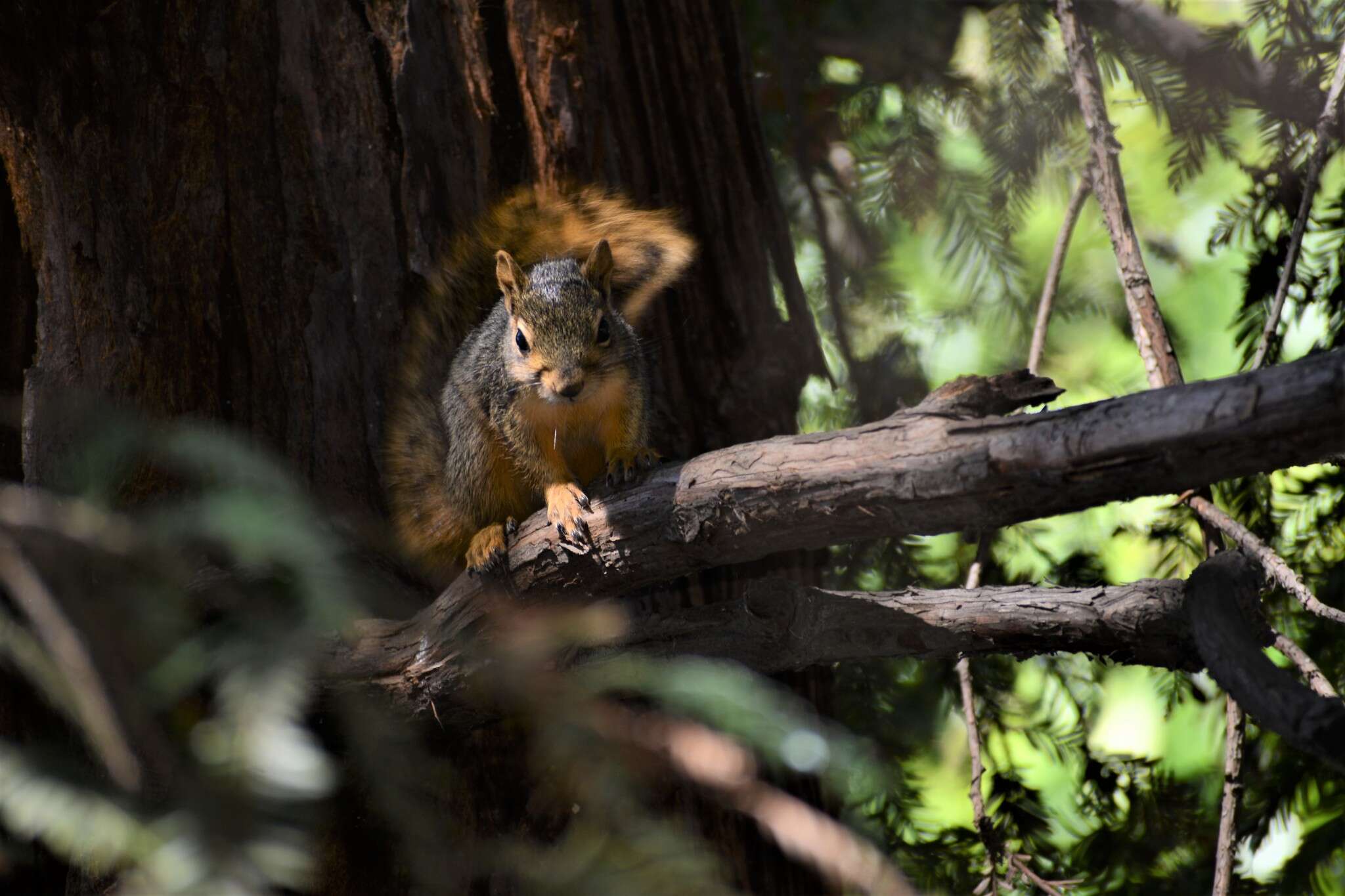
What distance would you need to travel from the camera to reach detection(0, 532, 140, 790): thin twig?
0.58 meters

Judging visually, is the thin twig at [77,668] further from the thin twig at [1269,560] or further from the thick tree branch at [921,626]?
the thin twig at [1269,560]

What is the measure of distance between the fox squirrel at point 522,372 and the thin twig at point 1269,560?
712 millimetres

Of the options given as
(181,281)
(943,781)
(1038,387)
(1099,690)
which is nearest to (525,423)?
(181,281)

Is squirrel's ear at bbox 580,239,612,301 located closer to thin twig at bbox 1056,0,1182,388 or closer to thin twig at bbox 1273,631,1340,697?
thin twig at bbox 1056,0,1182,388

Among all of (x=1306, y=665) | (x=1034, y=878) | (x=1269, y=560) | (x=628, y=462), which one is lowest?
(x=1034, y=878)

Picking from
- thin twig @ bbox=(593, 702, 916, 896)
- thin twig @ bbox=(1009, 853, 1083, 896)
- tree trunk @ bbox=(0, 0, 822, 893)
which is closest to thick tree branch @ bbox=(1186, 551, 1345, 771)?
thin twig @ bbox=(593, 702, 916, 896)

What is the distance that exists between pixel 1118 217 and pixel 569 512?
719mm

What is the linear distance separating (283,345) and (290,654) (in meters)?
1.11

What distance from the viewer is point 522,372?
1578mm

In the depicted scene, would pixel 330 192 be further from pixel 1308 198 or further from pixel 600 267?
pixel 1308 198

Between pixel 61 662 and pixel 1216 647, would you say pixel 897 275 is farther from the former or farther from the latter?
pixel 61 662

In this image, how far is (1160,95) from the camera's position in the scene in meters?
1.86

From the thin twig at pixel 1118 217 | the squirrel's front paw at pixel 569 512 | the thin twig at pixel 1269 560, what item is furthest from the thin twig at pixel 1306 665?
the squirrel's front paw at pixel 569 512

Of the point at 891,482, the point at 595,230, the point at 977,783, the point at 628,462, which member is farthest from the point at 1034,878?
the point at 595,230
